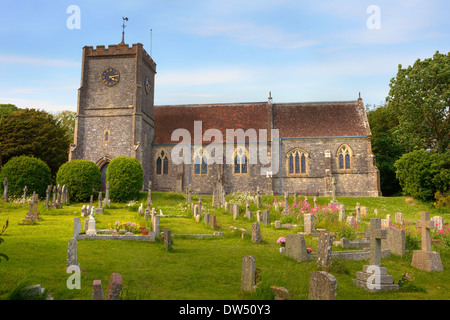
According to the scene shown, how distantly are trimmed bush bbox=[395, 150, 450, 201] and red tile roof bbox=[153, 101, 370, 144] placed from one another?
5338 millimetres

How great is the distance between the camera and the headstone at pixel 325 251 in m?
8.00

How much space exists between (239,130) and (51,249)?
25299 millimetres

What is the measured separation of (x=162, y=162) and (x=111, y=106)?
271 inches

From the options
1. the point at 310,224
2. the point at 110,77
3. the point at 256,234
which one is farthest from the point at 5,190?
the point at 310,224

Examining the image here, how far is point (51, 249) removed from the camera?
9.39 m

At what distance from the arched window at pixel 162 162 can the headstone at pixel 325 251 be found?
26.3 m

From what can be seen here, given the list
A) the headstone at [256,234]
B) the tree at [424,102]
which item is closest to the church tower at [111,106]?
the headstone at [256,234]

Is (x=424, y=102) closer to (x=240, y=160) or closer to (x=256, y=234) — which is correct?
(x=240, y=160)

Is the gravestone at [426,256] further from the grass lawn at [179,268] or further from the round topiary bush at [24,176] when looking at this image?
the round topiary bush at [24,176]

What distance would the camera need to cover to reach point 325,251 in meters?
8.09

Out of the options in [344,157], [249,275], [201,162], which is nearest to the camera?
[249,275]

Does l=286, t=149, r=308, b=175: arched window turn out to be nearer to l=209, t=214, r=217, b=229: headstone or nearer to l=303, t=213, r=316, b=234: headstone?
l=209, t=214, r=217, b=229: headstone

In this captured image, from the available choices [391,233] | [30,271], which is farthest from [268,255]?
[30,271]
